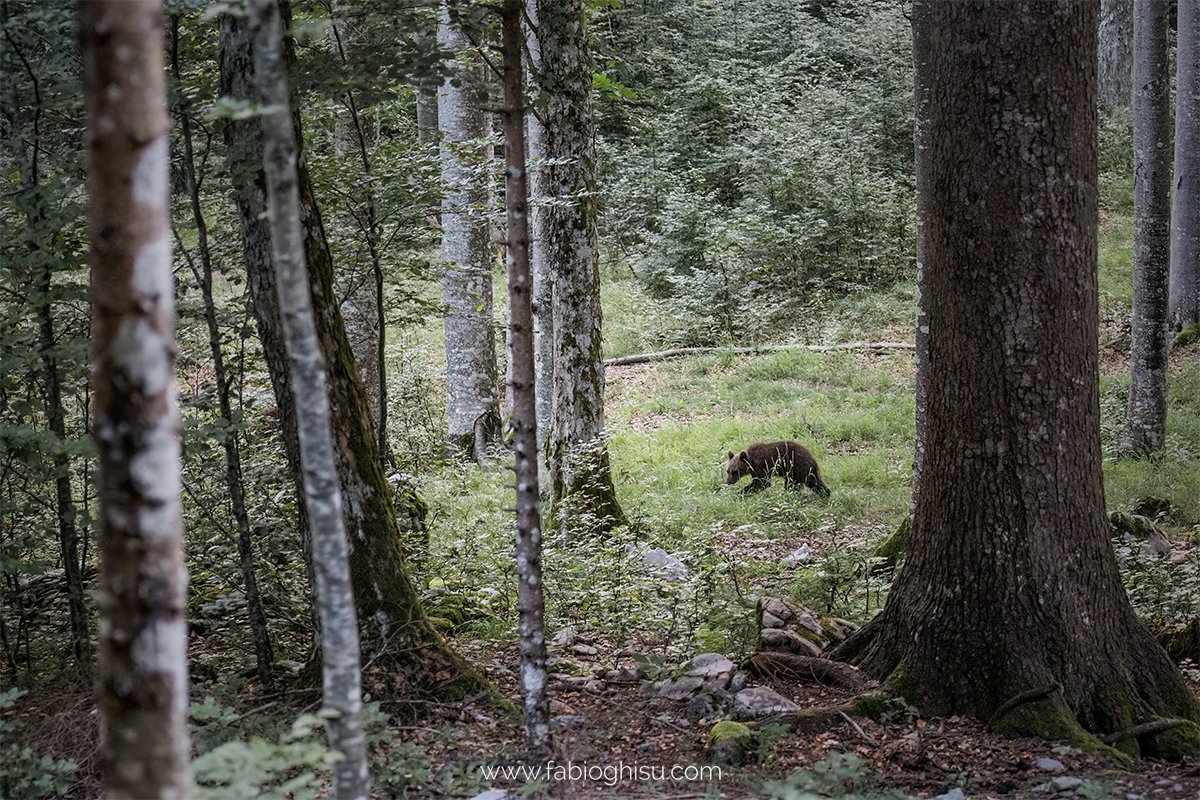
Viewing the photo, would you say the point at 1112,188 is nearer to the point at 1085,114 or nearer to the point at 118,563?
the point at 1085,114

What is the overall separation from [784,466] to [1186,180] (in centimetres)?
772

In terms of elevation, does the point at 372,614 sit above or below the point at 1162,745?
above

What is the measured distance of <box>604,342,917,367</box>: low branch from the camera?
48.8 ft

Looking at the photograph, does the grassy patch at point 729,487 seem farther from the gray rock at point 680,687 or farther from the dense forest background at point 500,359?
the gray rock at point 680,687

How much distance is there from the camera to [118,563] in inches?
61.2

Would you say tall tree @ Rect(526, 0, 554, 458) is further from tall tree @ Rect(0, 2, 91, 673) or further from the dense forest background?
tall tree @ Rect(0, 2, 91, 673)

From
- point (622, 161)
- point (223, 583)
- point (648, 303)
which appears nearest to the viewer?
point (223, 583)

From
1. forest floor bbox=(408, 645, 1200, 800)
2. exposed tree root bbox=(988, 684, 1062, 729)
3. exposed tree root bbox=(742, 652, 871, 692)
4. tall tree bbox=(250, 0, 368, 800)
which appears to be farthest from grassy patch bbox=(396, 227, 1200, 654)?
tall tree bbox=(250, 0, 368, 800)

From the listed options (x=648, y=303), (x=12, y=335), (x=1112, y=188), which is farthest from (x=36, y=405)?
(x=1112, y=188)

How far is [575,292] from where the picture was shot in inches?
322

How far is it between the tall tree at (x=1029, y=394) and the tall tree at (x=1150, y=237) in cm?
662

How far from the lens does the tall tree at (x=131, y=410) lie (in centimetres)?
154

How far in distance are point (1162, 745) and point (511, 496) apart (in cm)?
637

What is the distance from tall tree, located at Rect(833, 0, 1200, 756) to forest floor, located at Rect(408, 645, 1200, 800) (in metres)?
0.25
